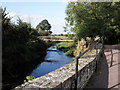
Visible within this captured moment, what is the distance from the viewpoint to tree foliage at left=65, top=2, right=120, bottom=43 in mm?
14172

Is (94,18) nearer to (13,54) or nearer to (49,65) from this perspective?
(49,65)

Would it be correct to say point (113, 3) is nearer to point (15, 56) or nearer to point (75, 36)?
point (75, 36)

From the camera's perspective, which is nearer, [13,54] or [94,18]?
[13,54]

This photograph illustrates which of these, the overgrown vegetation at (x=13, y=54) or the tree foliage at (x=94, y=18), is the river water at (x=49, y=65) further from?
the tree foliage at (x=94, y=18)

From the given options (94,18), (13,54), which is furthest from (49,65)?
(94,18)

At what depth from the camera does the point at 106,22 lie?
14672 millimetres

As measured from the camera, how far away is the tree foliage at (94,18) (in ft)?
46.5

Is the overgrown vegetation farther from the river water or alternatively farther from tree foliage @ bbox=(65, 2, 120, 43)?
tree foliage @ bbox=(65, 2, 120, 43)

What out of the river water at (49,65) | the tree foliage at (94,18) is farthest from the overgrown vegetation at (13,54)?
the tree foliage at (94,18)

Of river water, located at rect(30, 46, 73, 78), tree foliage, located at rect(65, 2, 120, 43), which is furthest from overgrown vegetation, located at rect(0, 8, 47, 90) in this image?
tree foliage, located at rect(65, 2, 120, 43)

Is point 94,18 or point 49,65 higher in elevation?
point 94,18

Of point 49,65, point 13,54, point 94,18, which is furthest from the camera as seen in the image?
point 94,18

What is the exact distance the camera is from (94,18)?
48.2 ft

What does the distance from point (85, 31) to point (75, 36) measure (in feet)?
4.97
